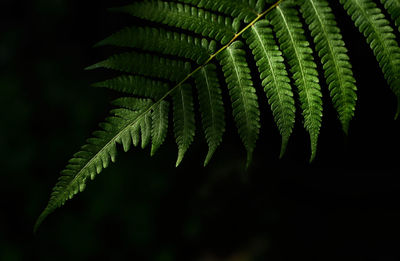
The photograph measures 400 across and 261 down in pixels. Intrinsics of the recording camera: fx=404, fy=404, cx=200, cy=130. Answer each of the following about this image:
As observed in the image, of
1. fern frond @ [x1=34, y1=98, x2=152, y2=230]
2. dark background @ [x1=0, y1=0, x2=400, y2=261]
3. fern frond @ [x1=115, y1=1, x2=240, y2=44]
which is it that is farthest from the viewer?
dark background @ [x1=0, y1=0, x2=400, y2=261]

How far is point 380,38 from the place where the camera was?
4.44 ft

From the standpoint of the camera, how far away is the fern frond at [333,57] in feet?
4.42

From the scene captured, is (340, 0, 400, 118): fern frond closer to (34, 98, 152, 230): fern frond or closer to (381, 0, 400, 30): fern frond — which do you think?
(381, 0, 400, 30): fern frond

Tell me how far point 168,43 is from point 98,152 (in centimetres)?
45

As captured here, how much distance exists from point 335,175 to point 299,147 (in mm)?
449

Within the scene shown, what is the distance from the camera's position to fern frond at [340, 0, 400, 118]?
4.39 feet

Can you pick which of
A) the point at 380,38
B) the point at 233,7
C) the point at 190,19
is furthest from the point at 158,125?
the point at 380,38

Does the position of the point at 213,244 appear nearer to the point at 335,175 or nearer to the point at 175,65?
the point at 335,175

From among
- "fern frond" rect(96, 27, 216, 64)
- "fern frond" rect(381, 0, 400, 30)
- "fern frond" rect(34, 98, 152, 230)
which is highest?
"fern frond" rect(381, 0, 400, 30)

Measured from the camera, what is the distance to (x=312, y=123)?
135cm

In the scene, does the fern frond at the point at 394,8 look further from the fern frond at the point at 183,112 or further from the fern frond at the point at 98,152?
the fern frond at the point at 98,152

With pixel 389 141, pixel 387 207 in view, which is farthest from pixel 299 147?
pixel 387 207

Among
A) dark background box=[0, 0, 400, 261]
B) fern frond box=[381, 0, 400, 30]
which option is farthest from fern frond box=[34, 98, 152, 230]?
dark background box=[0, 0, 400, 261]

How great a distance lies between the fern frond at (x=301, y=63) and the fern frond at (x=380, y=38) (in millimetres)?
196
